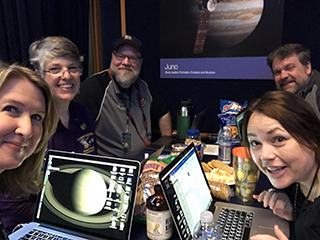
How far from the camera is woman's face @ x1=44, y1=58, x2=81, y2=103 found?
1.52 m

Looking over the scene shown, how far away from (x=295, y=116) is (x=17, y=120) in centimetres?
90

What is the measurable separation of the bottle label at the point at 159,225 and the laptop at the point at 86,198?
2.8 inches

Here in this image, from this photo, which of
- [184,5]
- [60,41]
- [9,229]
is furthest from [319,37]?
[9,229]

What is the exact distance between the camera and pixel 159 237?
898 millimetres

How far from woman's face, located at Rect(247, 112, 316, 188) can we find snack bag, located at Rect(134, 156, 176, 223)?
41cm

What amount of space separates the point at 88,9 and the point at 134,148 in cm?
156

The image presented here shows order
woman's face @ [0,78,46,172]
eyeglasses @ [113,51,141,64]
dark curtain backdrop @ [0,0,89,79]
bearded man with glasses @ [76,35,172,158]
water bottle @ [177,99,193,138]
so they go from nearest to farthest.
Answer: woman's face @ [0,78,46,172] < dark curtain backdrop @ [0,0,89,79] < bearded man with glasses @ [76,35,172,158] < eyeglasses @ [113,51,141,64] < water bottle @ [177,99,193,138]

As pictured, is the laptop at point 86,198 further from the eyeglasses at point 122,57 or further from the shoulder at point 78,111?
the eyeglasses at point 122,57

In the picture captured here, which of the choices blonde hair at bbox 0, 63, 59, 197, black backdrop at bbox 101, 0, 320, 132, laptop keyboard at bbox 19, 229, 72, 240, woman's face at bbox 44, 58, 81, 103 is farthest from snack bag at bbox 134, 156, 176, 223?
black backdrop at bbox 101, 0, 320, 132

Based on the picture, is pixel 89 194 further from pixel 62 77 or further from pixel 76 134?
pixel 62 77

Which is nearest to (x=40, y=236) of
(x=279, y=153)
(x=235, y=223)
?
(x=235, y=223)

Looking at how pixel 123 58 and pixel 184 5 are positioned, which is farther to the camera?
pixel 184 5

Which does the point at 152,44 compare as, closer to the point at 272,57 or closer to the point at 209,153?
the point at 272,57

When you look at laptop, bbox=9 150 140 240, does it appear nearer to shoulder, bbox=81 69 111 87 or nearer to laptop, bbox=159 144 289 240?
laptop, bbox=159 144 289 240
